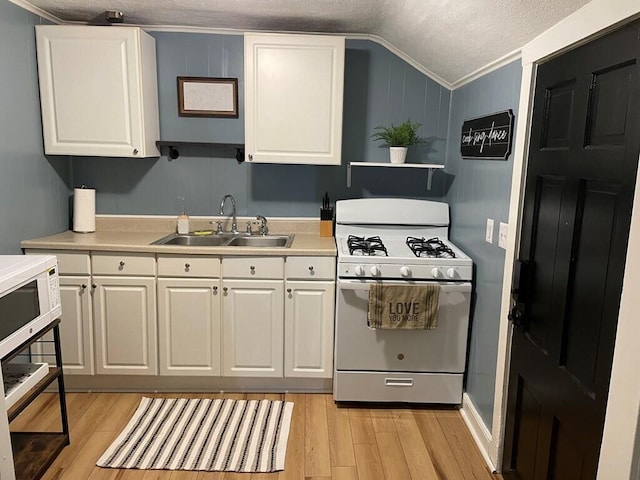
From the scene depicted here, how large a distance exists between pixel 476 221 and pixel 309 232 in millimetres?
1184

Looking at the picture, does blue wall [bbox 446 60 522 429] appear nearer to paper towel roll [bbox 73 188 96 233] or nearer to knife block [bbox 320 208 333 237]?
knife block [bbox 320 208 333 237]

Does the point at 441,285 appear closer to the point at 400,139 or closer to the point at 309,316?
the point at 309,316

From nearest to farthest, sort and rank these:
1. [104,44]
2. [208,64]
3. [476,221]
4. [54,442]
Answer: [54,442]
[476,221]
[104,44]
[208,64]

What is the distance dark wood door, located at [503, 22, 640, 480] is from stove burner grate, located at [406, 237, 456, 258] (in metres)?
0.73

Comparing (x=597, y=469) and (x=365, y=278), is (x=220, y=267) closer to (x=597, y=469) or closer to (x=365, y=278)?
(x=365, y=278)

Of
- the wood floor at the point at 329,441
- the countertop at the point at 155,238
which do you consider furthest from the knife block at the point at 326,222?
the wood floor at the point at 329,441

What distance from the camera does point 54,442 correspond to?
93.0 inches

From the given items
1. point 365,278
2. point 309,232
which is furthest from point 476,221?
point 309,232

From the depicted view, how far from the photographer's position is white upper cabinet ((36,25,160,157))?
2.81 m

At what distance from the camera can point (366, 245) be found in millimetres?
2916

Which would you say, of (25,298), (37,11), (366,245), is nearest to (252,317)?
(366,245)

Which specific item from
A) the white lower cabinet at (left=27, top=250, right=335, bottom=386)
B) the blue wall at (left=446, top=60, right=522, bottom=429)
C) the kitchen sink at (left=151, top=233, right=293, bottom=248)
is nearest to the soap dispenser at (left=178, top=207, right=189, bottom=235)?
the kitchen sink at (left=151, top=233, right=293, bottom=248)

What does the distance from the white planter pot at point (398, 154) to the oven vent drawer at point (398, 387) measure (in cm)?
135

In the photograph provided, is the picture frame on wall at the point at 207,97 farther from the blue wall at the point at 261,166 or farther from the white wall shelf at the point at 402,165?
the white wall shelf at the point at 402,165
